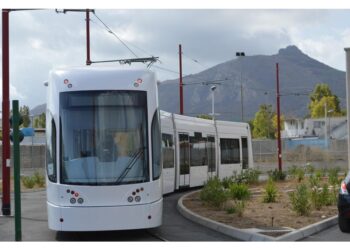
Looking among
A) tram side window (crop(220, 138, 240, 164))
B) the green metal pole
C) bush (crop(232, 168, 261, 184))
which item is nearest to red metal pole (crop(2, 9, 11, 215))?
the green metal pole

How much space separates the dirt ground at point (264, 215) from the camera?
14.2 metres

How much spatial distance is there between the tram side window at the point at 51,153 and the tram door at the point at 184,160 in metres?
11.4

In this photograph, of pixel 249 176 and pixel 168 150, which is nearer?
pixel 168 150

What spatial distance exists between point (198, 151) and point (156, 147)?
43.1ft

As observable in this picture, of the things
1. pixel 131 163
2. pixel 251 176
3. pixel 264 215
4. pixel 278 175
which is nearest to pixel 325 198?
pixel 264 215

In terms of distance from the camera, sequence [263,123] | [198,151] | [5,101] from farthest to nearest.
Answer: [263,123]
[198,151]
[5,101]

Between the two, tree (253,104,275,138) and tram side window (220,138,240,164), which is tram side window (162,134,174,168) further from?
tree (253,104,275,138)

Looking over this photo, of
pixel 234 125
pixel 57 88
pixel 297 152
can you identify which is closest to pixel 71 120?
pixel 57 88

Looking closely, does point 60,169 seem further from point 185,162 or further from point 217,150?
point 217,150

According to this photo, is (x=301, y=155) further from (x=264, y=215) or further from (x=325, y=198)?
(x=264, y=215)

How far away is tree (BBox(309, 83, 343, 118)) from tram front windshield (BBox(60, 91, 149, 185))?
88236 millimetres

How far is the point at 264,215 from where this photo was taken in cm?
1595

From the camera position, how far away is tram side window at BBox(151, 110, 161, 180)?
12742 millimetres

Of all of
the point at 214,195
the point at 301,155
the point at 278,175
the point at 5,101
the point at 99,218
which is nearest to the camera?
the point at 99,218
